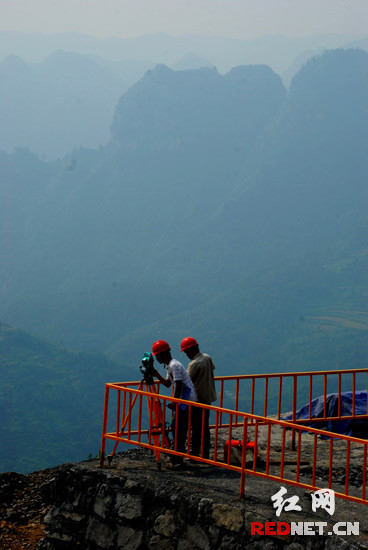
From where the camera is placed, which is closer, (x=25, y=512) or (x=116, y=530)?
(x=116, y=530)

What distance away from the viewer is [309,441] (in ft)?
40.7

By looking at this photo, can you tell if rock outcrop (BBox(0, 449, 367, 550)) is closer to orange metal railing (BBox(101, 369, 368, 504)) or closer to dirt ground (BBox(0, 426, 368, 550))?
dirt ground (BBox(0, 426, 368, 550))

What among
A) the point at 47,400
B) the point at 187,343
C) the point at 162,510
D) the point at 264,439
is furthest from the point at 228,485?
the point at 47,400

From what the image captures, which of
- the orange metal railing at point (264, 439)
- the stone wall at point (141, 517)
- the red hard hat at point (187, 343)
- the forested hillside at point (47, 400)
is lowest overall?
the stone wall at point (141, 517)

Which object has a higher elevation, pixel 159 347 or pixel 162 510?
pixel 159 347

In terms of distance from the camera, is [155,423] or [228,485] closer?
[228,485]

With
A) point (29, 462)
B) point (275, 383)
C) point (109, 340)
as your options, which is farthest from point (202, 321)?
point (29, 462)

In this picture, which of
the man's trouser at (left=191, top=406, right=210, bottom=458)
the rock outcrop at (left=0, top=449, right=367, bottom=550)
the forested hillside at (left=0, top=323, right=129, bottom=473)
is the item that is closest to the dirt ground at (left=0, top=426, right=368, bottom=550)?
the rock outcrop at (left=0, top=449, right=367, bottom=550)

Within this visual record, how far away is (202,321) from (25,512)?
159 m

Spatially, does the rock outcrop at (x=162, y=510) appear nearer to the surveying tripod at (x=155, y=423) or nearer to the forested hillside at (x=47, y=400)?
the surveying tripod at (x=155, y=423)

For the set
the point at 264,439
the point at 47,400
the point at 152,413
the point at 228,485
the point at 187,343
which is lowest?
the point at 228,485

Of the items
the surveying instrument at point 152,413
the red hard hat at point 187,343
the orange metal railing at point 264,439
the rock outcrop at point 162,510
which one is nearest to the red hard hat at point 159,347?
the surveying instrument at point 152,413

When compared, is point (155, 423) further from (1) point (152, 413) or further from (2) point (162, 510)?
(2) point (162, 510)

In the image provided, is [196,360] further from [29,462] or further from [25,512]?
[29,462]
